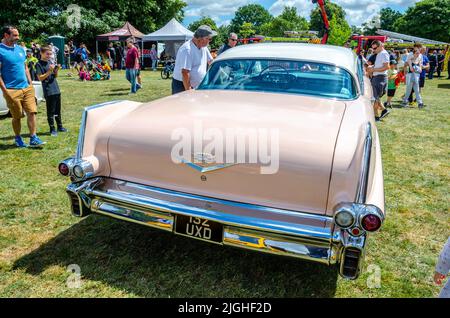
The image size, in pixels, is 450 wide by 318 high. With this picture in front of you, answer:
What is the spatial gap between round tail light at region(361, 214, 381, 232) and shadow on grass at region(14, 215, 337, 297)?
0.68 metres

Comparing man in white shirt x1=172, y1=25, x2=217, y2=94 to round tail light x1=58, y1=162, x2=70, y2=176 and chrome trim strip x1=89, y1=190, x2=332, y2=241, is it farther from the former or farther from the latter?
chrome trim strip x1=89, y1=190, x2=332, y2=241

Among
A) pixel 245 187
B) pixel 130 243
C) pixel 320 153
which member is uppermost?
pixel 320 153

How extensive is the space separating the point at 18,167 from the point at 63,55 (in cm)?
2054

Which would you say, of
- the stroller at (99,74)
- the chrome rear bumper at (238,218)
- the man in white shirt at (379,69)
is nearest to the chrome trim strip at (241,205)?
the chrome rear bumper at (238,218)

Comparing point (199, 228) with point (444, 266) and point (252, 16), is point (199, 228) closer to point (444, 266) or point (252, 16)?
point (444, 266)

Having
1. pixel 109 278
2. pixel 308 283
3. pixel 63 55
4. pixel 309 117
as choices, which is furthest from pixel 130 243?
pixel 63 55

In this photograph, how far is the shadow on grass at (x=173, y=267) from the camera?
2533mm

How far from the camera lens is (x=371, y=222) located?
2018 mm

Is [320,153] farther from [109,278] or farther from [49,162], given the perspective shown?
[49,162]

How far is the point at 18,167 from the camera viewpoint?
4789 millimetres

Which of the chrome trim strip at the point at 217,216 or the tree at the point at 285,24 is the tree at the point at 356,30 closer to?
the tree at the point at 285,24

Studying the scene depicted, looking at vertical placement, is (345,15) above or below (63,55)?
above

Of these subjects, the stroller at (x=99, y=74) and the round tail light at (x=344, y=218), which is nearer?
the round tail light at (x=344, y=218)

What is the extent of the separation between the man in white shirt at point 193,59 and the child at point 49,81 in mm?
2212
